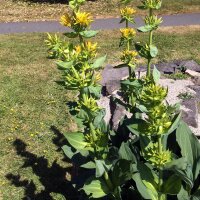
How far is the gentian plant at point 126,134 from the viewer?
10.4ft

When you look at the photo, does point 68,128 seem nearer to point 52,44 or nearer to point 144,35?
point 52,44

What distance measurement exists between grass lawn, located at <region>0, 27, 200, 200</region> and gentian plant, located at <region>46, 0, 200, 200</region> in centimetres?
145

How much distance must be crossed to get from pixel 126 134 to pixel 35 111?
3579mm

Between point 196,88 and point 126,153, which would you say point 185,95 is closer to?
point 196,88

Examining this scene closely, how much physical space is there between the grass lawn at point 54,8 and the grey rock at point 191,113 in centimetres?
764

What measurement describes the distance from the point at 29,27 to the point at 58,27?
1.02 metres

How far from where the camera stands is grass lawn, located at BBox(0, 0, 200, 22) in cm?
1454

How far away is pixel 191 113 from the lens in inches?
279

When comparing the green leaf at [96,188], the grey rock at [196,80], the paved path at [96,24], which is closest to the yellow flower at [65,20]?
the green leaf at [96,188]

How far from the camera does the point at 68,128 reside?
7.34 meters

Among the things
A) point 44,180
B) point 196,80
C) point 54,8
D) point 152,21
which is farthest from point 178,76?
point 54,8

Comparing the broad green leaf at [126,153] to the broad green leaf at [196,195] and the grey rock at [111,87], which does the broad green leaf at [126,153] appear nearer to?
the broad green leaf at [196,195]

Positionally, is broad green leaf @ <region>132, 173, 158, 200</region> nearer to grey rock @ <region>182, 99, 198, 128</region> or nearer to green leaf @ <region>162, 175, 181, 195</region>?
green leaf @ <region>162, 175, 181, 195</region>

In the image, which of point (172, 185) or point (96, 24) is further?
point (96, 24)
